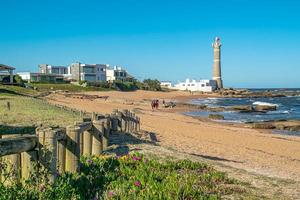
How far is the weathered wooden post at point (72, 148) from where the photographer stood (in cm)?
701

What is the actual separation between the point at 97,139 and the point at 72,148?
7.71 ft

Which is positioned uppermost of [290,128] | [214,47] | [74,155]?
[214,47]

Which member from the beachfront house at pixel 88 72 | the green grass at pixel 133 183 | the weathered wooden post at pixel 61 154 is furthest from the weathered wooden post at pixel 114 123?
the beachfront house at pixel 88 72

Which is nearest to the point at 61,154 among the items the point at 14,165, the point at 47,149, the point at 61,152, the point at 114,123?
the point at 61,152

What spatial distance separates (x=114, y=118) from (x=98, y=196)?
698cm

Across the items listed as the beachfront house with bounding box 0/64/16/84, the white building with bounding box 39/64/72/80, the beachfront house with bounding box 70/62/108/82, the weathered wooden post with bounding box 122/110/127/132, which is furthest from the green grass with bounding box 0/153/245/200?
the white building with bounding box 39/64/72/80

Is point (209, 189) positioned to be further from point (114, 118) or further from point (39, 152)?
point (114, 118)

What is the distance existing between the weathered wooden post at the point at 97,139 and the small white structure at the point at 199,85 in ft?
400

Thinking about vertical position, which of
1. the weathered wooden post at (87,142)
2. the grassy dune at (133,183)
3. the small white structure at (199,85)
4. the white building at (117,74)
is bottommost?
the grassy dune at (133,183)

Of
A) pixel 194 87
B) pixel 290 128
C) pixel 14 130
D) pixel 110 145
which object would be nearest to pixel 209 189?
pixel 110 145

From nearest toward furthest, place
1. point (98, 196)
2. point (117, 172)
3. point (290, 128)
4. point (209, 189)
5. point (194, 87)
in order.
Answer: point (98, 196)
point (209, 189)
point (117, 172)
point (290, 128)
point (194, 87)

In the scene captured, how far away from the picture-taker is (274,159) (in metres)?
15.8

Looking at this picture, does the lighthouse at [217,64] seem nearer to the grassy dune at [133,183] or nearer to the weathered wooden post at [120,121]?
the weathered wooden post at [120,121]

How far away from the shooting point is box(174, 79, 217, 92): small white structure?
131538 mm
